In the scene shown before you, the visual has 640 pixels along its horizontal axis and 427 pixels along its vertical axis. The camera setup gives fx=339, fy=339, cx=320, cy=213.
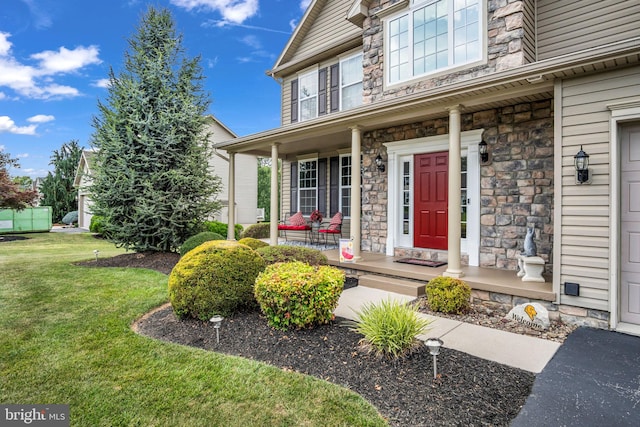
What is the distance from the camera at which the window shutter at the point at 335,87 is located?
868 cm

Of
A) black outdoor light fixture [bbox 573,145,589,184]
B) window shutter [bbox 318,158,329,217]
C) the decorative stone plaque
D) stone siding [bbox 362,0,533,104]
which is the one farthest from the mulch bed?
window shutter [bbox 318,158,329,217]

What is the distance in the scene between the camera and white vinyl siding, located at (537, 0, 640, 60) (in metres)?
5.08

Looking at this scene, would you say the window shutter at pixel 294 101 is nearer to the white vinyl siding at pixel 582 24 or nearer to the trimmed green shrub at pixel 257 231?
the trimmed green shrub at pixel 257 231

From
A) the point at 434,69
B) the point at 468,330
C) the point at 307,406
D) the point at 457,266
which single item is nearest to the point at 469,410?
the point at 307,406

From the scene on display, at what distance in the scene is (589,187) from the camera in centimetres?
374

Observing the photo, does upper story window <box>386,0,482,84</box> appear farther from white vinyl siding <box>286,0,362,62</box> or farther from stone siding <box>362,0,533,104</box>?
white vinyl siding <box>286,0,362,62</box>

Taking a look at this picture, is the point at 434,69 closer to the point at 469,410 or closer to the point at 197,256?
the point at 197,256

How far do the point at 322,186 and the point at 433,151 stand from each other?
379cm

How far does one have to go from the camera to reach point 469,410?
7.22ft

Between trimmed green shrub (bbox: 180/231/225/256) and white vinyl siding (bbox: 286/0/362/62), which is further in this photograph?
white vinyl siding (bbox: 286/0/362/62)

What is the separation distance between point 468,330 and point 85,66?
22670 mm

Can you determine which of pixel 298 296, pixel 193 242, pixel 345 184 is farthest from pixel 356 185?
pixel 193 242

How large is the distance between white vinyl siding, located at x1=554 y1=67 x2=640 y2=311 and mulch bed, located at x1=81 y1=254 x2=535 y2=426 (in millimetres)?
1791

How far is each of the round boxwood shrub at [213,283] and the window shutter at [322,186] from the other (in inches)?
208
